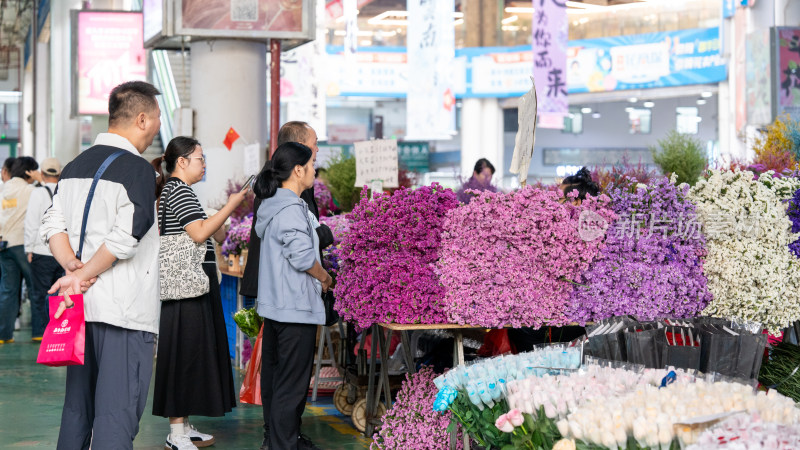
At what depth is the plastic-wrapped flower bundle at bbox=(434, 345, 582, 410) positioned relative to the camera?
119 inches

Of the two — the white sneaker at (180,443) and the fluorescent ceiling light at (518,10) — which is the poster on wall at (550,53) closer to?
the fluorescent ceiling light at (518,10)

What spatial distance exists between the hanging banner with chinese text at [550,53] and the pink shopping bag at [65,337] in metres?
10.2

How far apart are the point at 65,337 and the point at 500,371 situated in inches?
57.6

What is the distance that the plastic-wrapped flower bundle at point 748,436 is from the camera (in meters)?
2.19

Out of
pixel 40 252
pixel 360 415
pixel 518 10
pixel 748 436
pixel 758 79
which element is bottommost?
pixel 360 415

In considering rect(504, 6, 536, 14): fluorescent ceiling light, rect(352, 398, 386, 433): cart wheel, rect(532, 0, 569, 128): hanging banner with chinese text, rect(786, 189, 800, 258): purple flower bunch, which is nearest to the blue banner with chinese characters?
rect(504, 6, 536, 14): fluorescent ceiling light

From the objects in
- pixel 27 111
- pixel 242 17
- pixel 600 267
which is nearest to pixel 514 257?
pixel 600 267

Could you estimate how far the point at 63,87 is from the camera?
16.2m

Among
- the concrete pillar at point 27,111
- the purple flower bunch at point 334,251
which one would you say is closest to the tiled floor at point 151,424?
the purple flower bunch at point 334,251

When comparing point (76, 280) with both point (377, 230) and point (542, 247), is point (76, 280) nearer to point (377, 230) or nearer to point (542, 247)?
point (377, 230)

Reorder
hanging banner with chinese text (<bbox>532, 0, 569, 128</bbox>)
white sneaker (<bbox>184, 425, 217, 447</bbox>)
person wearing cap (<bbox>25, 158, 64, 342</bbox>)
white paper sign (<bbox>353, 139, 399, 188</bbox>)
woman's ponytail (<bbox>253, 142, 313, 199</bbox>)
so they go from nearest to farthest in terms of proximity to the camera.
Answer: woman's ponytail (<bbox>253, 142, 313, 199</bbox>)
white sneaker (<bbox>184, 425, 217, 447</bbox>)
white paper sign (<bbox>353, 139, 399, 188</bbox>)
person wearing cap (<bbox>25, 158, 64, 342</bbox>)
hanging banner with chinese text (<bbox>532, 0, 569, 128</bbox>)

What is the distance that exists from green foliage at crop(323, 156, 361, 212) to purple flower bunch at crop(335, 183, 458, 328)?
2.02 meters

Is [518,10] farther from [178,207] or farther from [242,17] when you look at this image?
[178,207]

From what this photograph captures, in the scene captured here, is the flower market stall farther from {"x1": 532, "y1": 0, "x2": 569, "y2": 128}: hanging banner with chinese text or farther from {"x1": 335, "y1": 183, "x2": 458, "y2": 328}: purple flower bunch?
{"x1": 532, "y1": 0, "x2": 569, "y2": 128}: hanging banner with chinese text
